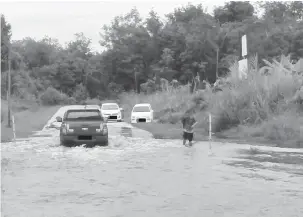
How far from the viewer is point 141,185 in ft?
41.4

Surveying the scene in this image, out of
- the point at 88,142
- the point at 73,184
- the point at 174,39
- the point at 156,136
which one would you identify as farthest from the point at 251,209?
the point at 174,39

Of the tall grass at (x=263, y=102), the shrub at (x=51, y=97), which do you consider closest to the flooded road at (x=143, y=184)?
the tall grass at (x=263, y=102)

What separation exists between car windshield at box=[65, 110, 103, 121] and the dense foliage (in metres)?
38.2

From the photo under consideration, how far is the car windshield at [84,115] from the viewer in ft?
69.8

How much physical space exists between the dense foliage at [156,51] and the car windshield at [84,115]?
1503 inches

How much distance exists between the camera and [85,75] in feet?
298

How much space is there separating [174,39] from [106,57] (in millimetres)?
12473

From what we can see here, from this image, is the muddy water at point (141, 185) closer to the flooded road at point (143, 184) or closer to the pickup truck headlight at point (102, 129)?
the flooded road at point (143, 184)

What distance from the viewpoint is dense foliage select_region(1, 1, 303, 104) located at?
67062mm

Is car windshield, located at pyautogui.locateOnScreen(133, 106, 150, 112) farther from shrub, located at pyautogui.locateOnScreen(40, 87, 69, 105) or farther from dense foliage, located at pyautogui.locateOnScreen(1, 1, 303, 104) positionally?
shrub, located at pyautogui.locateOnScreen(40, 87, 69, 105)

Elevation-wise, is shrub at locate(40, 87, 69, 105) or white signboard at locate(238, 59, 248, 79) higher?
white signboard at locate(238, 59, 248, 79)

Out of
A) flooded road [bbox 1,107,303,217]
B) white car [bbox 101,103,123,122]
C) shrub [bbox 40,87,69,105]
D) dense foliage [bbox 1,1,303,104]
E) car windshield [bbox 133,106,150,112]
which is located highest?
dense foliage [bbox 1,1,303,104]

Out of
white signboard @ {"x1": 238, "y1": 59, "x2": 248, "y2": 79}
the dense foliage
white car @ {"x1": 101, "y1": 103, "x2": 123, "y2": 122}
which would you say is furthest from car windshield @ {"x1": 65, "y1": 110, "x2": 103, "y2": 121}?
the dense foliage

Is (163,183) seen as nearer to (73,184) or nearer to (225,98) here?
(73,184)
